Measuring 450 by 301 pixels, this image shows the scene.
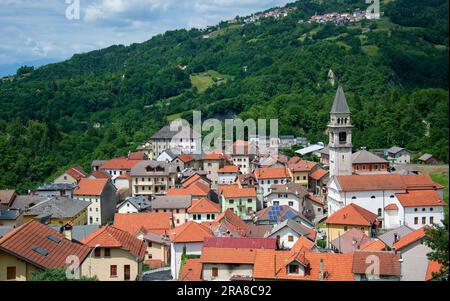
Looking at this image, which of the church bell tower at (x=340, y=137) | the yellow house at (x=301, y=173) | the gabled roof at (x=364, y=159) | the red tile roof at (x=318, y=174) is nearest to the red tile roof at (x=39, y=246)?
the church bell tower at (x=340, y=137)

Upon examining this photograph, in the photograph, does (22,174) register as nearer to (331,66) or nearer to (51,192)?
(51,192)

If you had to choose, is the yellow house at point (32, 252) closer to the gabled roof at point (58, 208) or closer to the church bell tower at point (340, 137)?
the gabled roof at point (58, 208)

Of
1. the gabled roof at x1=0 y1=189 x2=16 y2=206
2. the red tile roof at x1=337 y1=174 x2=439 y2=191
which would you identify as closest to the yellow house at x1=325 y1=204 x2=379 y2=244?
the red tile roof at x1=337 y1=174 x2=439 y2=191

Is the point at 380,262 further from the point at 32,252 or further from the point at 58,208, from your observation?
the point at 58,208

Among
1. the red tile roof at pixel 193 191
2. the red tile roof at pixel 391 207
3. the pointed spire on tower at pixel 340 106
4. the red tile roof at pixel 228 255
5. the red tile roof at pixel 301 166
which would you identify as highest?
the pointed spire on tower at pixel 340 106

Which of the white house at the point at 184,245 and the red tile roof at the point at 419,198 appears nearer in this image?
the white house at the point at 184,245

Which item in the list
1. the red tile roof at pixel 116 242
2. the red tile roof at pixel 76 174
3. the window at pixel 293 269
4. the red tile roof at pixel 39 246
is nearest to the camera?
the red tile roof at pixel 39 246
